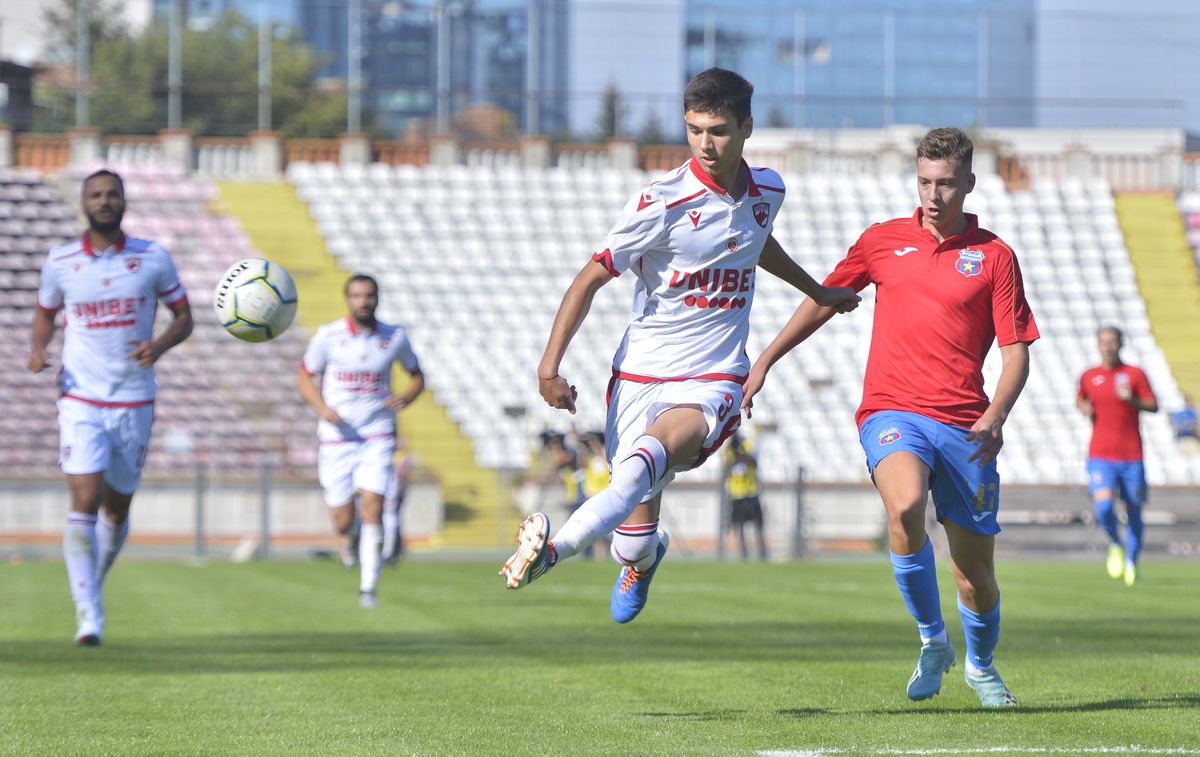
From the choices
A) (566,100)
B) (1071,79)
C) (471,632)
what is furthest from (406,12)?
(471,632)

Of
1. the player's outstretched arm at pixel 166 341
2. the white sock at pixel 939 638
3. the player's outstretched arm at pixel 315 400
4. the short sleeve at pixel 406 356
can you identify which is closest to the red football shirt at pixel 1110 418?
the short sleeve at pixel 406 356

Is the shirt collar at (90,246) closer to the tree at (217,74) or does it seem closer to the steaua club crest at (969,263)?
the steaua club crest at (969,263)

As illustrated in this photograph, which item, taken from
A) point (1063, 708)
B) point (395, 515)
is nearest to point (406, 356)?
point (1063, 708)

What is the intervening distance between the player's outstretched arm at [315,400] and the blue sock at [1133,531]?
8.31 metres

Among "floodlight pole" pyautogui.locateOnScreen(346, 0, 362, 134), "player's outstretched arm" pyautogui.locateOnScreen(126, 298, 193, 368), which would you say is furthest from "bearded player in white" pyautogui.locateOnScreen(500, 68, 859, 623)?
"floodlight pole" pyautogui.locateOnScreen(346, 0, 362, 134)

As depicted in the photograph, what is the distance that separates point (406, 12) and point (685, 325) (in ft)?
128

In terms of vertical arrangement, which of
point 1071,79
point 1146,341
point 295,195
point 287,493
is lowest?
point 287,493

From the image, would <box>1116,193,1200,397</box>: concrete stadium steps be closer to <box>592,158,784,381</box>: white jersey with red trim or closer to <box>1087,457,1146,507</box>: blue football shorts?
<box>1087,457,1146,507</box>: blue football shorts

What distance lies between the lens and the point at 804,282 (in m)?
7.42

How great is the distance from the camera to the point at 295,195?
126ft

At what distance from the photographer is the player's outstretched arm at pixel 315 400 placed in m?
12.8

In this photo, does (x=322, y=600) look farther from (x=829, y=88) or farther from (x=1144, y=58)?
(x=829, y=88)

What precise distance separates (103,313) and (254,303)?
87 centimetres

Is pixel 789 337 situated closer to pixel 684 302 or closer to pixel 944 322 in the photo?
pixel 684 302
